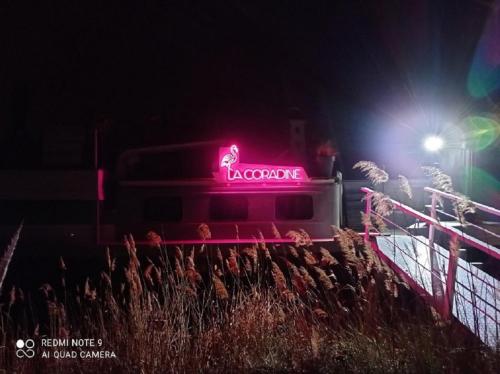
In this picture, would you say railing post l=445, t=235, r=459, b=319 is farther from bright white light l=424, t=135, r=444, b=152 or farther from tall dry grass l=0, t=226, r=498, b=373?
bright white light l=424, t=135, r=444, b=152

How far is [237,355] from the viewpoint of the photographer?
4156mm

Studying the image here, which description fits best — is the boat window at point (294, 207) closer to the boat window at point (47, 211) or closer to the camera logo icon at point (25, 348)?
the boat window at point (47, 211)

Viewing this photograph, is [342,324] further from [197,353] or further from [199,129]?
[199,129]

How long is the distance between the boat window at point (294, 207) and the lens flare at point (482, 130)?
Result: 6805 mm

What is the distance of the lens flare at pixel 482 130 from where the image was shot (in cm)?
1324

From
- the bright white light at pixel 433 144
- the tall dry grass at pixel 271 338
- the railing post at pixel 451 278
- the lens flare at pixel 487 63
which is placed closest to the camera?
the tall dry grass at pixel 271 338

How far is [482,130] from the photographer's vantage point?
13.5 metres

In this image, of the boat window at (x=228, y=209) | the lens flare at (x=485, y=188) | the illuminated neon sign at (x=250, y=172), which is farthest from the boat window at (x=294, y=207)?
the lens flare at (x=485, y=188)

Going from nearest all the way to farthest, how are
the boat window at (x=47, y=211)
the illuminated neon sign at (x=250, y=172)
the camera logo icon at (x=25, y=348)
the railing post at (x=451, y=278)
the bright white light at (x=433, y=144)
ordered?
the camera logo icon at (x=25, y=348), the railing post at (x=451, y=278), the illuminated neon sign at (x=250, y=172), the boat window at (x=47, y=211), the bright white light at (x=433, y=144)

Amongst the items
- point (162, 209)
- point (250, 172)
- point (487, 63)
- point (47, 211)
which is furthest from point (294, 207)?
point (487, 63)

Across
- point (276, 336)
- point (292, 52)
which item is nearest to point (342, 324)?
point (276, 336)

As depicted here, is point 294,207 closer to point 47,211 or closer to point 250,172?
point 250,172

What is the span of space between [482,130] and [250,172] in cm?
783

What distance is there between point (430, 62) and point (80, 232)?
9.58m
